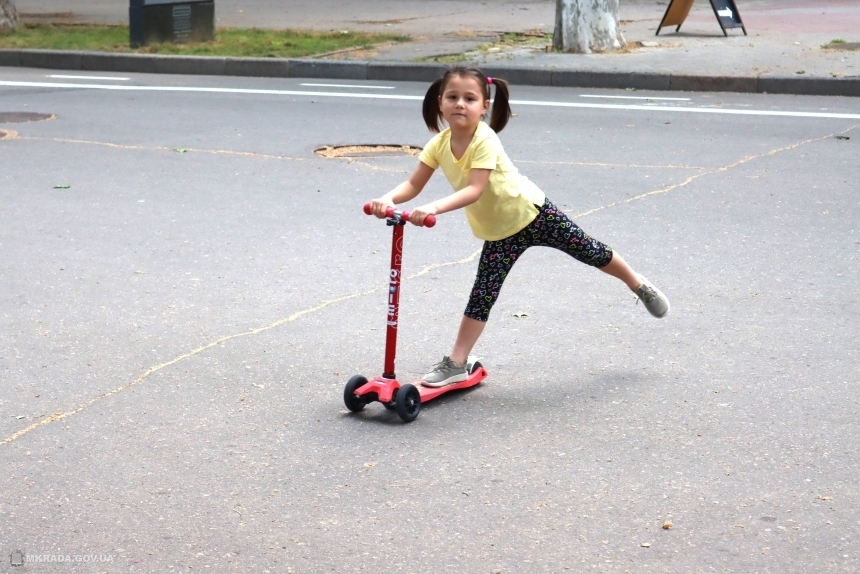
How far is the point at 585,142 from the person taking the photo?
9.76m

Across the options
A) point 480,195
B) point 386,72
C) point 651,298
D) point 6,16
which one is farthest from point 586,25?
point 480,195

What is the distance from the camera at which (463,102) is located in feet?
13.7

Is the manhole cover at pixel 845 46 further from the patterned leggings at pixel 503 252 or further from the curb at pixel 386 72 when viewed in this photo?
the patterned leggings at pixel 503 252

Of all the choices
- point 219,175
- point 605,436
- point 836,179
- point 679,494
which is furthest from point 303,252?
point 836,179

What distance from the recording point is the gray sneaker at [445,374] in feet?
14.5

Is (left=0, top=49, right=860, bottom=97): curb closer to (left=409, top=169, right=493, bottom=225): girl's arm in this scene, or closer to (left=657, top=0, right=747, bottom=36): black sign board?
(left=657, top=0, right=747, bottom=36): black sign board

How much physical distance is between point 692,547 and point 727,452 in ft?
2.33

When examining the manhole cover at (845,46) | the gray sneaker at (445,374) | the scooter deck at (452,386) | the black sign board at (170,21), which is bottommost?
the scooter deck at (452,386)

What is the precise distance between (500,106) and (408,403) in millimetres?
1166

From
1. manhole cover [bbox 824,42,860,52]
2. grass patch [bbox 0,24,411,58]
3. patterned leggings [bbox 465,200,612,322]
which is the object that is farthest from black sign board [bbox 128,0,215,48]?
patterned leggings [bbox 465,200,612,322]

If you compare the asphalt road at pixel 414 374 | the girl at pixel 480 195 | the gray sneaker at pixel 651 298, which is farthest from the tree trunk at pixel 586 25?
the girl at pixel 480 195

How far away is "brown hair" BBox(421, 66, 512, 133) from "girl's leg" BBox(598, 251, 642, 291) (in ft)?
2.56

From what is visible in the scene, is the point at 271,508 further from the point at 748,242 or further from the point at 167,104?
the point at 167,104

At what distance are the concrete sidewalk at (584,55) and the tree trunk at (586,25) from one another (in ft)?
0.80
